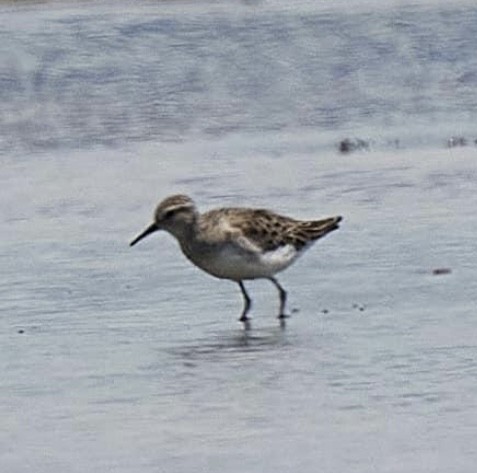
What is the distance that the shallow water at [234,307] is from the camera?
27.8ft

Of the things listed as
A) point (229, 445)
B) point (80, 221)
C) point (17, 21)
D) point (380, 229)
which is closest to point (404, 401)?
point (229, 445)

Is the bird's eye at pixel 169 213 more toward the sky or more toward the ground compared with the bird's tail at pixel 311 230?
more toward the sky

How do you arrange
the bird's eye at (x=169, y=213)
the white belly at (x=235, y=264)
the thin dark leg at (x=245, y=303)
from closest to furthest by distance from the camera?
the thin dark leg at (x=245, y=303)
the white belly at (x=235, y=264)
the bird's eye at (x=169, y=213)

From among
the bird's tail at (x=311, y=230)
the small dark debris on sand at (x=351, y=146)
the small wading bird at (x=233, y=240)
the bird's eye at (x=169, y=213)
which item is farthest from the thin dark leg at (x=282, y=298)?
the small dark debris on sand at (x=351, y=146)

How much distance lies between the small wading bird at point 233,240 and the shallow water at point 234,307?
18 centimetres

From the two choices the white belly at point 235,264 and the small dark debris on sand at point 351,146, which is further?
the small dark debris on sand at point 351,146

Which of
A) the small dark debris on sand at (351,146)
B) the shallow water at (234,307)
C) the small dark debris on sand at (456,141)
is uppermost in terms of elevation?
the shallow water at (234,307)

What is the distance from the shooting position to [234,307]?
11.6m

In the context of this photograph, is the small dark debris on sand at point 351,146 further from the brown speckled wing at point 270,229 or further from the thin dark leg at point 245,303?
the thin dark leg at point 245,303

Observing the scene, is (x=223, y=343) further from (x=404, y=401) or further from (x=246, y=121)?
(x=246, y=121)

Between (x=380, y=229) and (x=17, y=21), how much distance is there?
16858 mm

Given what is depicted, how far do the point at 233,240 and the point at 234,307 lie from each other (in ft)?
1.07

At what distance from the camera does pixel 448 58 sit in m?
23.9

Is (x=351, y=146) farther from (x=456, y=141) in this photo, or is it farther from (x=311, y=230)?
(x=311, y=230)
